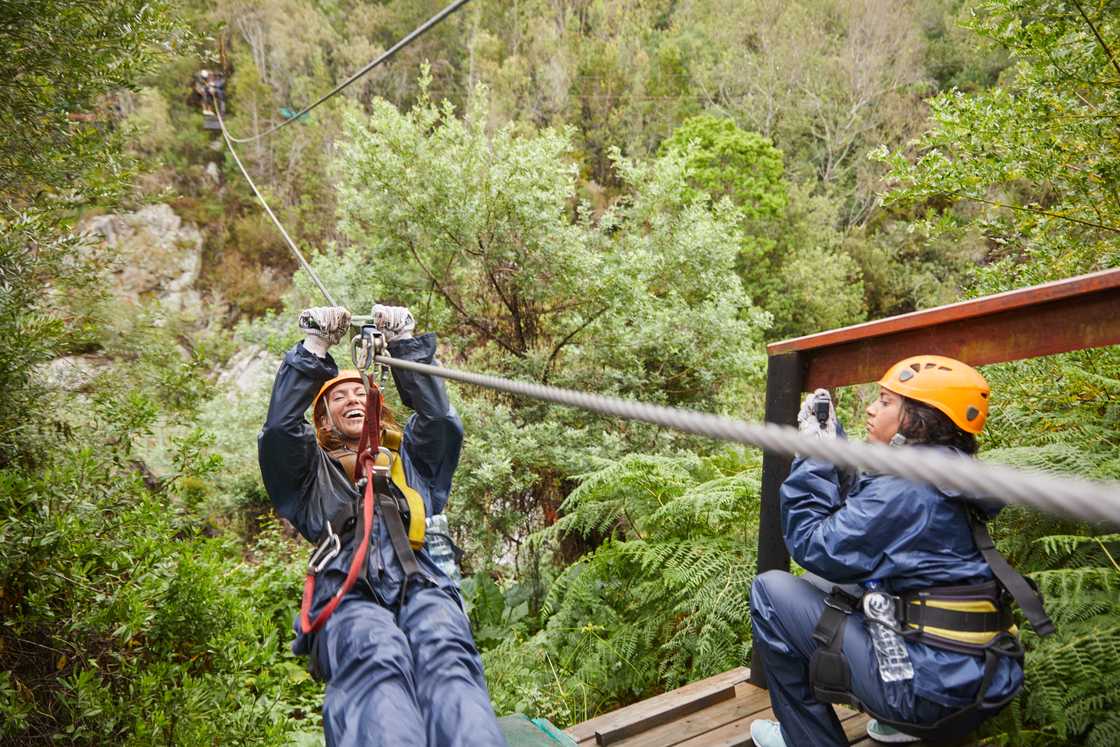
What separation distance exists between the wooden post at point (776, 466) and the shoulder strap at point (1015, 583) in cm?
95

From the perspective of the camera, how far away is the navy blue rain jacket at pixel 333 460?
2.53m

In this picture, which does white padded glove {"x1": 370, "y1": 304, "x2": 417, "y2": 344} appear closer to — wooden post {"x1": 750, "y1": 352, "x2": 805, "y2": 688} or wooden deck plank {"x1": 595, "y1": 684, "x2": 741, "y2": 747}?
wooden post {"x1": 750, "y1": 352, "x2": 805, "y2": 688}

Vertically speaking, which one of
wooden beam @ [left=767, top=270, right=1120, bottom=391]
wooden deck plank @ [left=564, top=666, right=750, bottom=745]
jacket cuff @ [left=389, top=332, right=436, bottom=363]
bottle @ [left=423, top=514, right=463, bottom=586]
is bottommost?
wooden deck plank @ [left=564, top=666, right=750, bottom=745]

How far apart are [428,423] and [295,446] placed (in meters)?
0.55

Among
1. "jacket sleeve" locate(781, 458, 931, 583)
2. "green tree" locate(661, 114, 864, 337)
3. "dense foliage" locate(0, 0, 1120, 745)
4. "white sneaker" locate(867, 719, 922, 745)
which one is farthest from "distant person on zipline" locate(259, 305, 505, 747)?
"green tree" locate(661, 114, 864, 337)

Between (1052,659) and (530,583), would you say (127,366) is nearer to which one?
(530,583)

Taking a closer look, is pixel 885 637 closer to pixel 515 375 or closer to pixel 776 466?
pixel 776 466

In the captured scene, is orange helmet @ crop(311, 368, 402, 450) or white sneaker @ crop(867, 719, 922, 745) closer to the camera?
white sneaker @ crop(867, 719, 922, 745)

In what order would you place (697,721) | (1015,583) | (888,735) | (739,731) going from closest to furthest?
1. (1015,583)
2. (888,735)
3. (739,731)
4. (697,721)

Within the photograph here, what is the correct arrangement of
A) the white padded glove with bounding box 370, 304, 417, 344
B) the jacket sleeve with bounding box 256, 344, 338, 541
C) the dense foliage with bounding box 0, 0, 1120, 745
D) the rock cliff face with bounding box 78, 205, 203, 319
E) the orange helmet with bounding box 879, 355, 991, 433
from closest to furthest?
1. the orange helmet with bounding box 879, 355, 991, 433
2. the jacket sleeve with bounding box 256, 344, 338, 541
3. the dense foliage with bounding box 0, 0, 1120, 745
4. the white padded glove with bounding box 370, 304, 417, 344
5. the rock cliff face with bounding box 78, 205, 203, 319

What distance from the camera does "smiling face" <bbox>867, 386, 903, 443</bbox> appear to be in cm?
233

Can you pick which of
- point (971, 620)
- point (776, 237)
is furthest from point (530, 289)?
point (776, 237)

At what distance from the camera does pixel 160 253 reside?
990 inches

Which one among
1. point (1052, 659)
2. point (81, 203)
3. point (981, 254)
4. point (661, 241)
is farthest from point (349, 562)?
point (981, 254)
